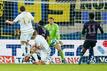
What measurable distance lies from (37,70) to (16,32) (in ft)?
16.4

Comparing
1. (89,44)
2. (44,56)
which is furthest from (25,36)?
(89,44)

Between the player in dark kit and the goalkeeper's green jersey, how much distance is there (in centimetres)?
102

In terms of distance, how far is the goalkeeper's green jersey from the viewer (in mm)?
19750

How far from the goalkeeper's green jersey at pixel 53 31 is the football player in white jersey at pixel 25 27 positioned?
67cm

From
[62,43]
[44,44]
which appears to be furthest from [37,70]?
[62,43]

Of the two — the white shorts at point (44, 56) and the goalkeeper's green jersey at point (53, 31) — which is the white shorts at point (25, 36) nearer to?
the goalkeeper's green jersey at point (53, 31)

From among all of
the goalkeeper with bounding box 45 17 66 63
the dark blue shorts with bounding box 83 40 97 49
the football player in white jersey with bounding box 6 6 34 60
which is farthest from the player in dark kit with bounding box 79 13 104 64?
the football player in white jersey with bounding box 6 6 34 60

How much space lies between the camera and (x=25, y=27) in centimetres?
1964

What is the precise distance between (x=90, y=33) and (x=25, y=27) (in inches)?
98.0

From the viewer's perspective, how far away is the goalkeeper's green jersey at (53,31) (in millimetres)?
19750

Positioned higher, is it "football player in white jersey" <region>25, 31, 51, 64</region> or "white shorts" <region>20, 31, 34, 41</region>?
"white shorts" <region>20, 31, 34, 41</region>

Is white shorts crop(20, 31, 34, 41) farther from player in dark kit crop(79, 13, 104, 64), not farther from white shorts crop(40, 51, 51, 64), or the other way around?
player in dark kit crop(79, 13, 104, 64)

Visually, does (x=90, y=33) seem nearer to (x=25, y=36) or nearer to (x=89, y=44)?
(x=89, y=44)

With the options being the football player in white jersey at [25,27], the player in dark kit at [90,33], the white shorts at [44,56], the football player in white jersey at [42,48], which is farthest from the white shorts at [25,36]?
the player in dark kit at [90,33]
